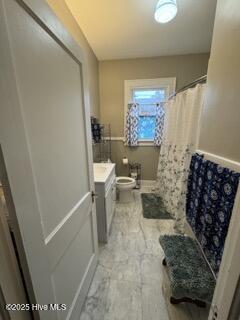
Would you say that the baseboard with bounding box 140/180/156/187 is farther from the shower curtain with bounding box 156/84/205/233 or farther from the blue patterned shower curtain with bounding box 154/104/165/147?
the blue patterned shower curtain with bounding box 154/104/165/147

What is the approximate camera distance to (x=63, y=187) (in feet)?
2.99

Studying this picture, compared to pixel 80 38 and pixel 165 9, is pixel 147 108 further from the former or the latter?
pixel 165 9

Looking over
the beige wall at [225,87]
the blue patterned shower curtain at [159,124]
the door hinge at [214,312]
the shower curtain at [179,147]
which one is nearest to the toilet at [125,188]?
the shower curtain at [179,147]

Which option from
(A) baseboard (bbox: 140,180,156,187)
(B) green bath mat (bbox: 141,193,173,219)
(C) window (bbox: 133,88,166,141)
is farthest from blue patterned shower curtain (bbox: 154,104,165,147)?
(B) green bath mat (bbox: 141,193,173,219)

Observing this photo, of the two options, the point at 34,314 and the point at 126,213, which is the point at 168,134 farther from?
the point at 34,314

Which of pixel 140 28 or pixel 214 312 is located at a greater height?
pixel 140 28

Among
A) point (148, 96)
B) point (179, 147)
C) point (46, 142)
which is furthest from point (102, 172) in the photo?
point (148, 96)

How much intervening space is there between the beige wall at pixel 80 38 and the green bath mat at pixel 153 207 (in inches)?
75.0

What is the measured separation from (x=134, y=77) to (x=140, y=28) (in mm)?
980

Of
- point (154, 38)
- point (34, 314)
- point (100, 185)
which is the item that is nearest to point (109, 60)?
point (154, 38)

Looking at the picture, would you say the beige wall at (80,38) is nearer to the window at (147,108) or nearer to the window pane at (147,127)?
the window at (147,108)

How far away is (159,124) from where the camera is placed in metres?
3.23

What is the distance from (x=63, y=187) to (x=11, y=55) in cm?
64

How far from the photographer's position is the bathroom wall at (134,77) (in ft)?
9.77
